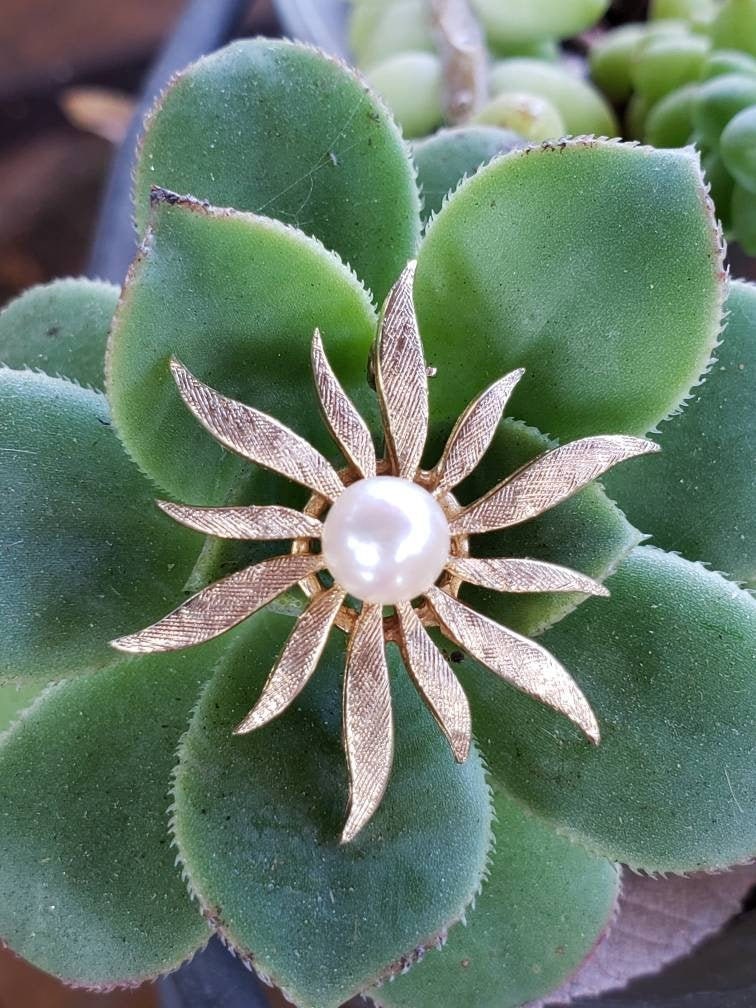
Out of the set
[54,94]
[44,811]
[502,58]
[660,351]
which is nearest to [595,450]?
[660,351]

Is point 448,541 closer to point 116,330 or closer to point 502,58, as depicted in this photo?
point 116,330

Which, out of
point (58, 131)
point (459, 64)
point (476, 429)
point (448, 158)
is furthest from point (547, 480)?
point (58, 131)

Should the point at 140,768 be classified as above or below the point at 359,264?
below

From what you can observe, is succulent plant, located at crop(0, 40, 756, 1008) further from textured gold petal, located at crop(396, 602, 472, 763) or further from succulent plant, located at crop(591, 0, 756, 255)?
succulent plant, located at crop(591, 0, 756, 255)

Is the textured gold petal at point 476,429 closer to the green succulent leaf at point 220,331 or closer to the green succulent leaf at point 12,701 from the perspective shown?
the green succulent leaf at point 220,331

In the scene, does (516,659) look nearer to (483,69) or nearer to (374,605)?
(374,605)

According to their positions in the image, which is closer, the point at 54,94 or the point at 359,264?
the point at 359,264

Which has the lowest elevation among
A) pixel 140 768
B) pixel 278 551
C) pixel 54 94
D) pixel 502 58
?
pixel 54 94
